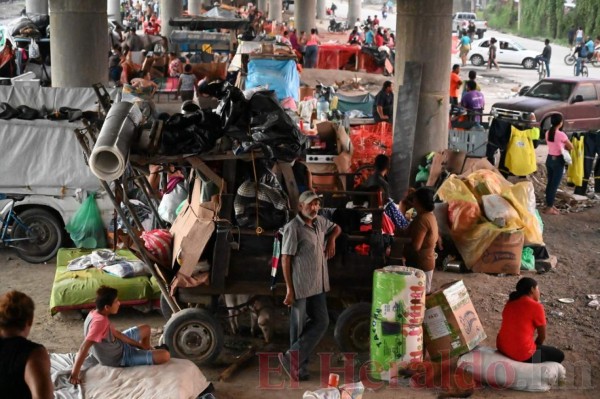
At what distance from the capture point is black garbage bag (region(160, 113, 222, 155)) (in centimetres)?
862

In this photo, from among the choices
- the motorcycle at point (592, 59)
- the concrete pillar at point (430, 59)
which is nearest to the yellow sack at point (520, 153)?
the concrete pillar at point (430, 59)

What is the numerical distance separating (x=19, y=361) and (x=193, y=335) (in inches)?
158

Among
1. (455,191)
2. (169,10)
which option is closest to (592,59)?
(169,10)

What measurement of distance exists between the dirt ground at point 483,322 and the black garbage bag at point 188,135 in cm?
210

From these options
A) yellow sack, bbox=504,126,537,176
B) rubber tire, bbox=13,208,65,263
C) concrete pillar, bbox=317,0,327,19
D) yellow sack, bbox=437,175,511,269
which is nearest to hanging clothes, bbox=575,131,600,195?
yellow sack, bbox=504,126,537,176

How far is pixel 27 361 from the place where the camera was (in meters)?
4.88

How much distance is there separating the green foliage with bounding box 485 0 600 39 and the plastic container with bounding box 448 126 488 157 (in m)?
34.1

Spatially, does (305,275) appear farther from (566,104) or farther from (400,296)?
(566,104)

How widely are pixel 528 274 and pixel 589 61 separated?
105 ft

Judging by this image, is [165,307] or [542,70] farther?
[542,70]

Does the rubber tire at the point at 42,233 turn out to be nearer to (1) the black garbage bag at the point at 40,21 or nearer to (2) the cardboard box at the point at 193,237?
(2) the cardboard box at the point at 193,237

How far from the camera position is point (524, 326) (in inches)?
327

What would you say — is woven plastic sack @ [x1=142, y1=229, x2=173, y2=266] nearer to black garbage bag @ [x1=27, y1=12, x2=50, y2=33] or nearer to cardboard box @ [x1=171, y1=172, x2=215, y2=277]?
cardboard box @ [x1=171, y1=172, x2=215, y2=277]

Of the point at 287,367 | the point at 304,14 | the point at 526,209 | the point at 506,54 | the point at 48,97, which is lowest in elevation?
the point at 287,367
